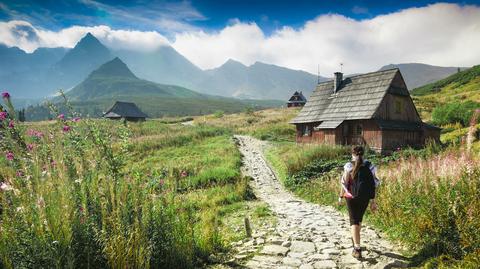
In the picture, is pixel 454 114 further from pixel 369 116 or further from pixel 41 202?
pixel 41 202

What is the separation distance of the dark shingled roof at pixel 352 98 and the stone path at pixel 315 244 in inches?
712

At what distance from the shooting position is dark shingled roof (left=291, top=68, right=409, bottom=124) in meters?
27.4

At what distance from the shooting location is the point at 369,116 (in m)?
26.2

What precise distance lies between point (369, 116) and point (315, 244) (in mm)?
21576

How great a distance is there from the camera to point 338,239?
7359 millimetres

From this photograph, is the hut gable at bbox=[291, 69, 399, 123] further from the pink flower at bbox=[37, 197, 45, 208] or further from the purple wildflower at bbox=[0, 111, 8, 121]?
the pink flower at bbox=[37, 197, 45, 208]

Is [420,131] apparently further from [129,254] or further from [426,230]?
[129,254]

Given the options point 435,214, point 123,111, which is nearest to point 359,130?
point 435,214

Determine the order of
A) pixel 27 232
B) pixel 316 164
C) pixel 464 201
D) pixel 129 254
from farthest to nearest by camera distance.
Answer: pixel 316 164, pixel 464 201, pixel 129 254, pixel 27 232

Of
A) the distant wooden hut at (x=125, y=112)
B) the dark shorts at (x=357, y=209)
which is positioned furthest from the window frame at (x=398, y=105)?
the distant wooden hut at (x=125, y=112)

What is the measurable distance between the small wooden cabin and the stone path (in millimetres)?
17282

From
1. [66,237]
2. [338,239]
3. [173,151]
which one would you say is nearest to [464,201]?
[338,239]

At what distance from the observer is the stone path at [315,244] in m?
5.88

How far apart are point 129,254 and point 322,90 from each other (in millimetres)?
31791
